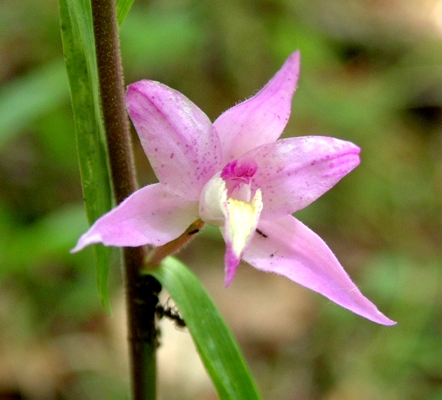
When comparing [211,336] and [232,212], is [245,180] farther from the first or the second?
[211,336]

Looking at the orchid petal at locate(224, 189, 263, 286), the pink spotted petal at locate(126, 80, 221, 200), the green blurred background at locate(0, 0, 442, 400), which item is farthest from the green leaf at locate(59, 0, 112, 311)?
the green blurred background at locate(0, 0, 442, 400)

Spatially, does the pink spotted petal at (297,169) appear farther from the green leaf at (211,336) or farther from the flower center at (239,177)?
the green leaf at (211,336)

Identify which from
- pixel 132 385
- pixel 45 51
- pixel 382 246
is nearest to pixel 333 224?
pixel 382 246

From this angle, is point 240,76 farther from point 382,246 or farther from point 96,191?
point 96,191

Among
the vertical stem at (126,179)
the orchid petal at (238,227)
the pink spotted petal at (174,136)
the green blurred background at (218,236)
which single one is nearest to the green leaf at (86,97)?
the vertical stem at (126,179)

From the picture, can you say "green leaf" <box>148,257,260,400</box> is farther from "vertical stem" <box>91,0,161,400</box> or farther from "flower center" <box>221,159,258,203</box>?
"flower center" <box>221,159,258,203</box>

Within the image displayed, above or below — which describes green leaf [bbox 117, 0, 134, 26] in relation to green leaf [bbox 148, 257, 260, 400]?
above
